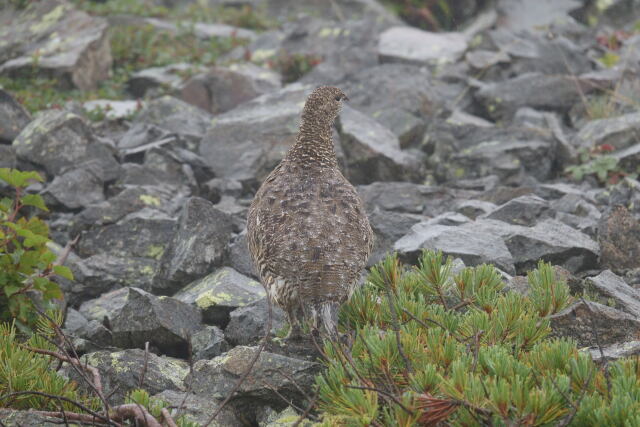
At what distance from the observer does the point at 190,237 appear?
6930mm

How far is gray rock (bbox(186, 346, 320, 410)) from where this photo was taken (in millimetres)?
4121

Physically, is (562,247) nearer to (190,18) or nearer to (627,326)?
(627,326)

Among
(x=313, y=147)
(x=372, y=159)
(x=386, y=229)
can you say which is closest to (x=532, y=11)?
(x=372, y=159)

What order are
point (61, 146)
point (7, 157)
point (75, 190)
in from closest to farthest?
point (75, 190), point (7, 157), point (61, 146)

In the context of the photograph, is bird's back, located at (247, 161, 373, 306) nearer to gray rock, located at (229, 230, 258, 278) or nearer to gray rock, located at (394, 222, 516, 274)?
gray rock, located at (394, 222, 516, 274)

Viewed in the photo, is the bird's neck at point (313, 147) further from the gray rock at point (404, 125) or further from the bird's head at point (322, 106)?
the gray rock at point (404, 125)

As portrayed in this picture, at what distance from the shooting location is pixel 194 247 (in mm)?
6883

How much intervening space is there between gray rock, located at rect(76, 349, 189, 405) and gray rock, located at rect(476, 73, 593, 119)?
8.50 meters

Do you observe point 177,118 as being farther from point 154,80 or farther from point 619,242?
point 619,242

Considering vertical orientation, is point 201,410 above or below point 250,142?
above

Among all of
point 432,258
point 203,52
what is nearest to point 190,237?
point 432,258

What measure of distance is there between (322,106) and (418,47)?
9370 millimetres

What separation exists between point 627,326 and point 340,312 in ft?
5.36

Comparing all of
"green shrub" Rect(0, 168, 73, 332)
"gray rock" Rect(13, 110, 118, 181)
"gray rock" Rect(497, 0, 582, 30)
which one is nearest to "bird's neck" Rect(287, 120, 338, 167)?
"green shrub" Rect(0, 168, 73, 332)
